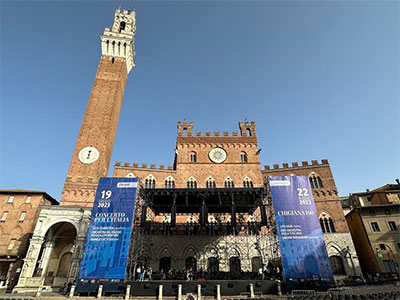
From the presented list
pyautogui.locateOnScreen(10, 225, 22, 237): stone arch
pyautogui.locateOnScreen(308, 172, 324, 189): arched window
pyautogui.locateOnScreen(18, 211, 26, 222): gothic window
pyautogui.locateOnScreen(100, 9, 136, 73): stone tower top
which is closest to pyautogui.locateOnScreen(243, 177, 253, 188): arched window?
pyautogui.locateOnScreen(308, 172, 324, 189): arched window

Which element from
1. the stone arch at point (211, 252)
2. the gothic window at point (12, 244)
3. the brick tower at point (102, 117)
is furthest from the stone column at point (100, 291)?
the gothic window at point (12, 244)

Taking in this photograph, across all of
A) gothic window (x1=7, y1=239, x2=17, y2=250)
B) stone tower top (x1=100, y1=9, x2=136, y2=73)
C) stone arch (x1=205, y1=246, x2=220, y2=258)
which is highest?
stone tower top (x1=100, y1=9, x2=136, y2=73)

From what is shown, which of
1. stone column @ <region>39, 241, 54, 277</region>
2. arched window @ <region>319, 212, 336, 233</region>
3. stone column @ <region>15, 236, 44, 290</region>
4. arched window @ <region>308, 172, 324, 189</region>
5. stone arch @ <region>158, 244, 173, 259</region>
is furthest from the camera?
arched window @ <region>308, 172, 324, 189</region>

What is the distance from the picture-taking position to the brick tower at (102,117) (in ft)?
77.4

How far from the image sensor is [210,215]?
24656mm

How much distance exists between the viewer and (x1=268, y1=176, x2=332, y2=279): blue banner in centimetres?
1491

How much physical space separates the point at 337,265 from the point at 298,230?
10589 mm

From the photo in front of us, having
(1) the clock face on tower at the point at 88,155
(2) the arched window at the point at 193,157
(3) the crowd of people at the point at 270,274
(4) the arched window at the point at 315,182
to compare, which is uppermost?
(2) the arched window at the point at 193,157

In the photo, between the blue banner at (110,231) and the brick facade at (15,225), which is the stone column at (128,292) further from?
the brick facade at (15,225)

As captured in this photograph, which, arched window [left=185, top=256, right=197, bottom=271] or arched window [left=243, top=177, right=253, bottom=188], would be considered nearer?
arched window [left=185, top=256, right=197, bottom=271]

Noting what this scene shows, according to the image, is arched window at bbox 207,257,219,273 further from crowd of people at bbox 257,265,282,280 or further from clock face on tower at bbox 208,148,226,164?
clock face on tower at bbox 208,148,226,164

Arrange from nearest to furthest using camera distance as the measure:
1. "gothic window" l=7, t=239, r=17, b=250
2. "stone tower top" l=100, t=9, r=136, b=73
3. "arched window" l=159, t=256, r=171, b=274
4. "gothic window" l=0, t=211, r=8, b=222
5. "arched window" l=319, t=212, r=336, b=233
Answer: "gothic window" l=7, t=239, r=17, b=250 → "arched window" l=159, t=256, r=171, b=274 → "gothic window" l=0, t=211, r=8, b=222 → "arched window" l=319, t=212, r=336, b=233 → "stone tower top" l=100, t=9, r=136, b=73

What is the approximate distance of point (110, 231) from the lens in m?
15.9

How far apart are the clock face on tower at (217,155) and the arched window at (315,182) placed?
10.7 metres
